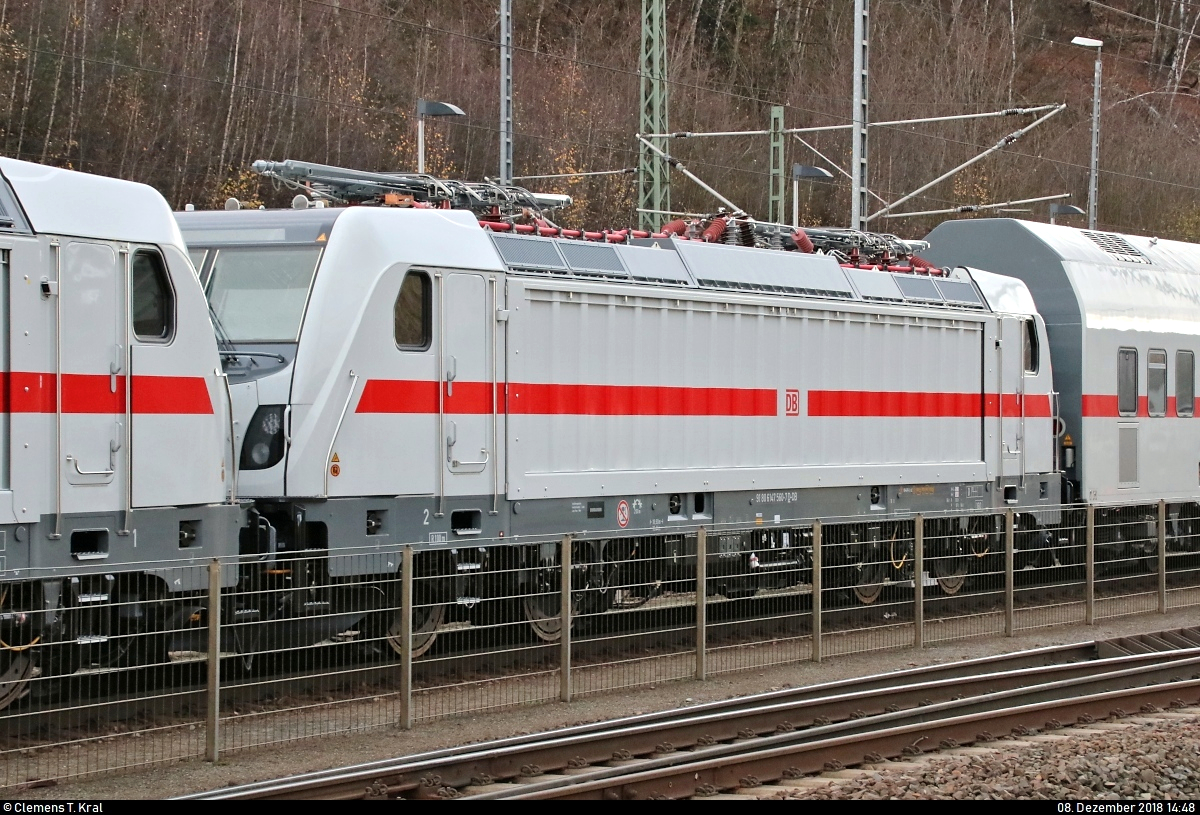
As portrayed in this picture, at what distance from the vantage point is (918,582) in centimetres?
1567

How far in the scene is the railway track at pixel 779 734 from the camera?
9.04 meters

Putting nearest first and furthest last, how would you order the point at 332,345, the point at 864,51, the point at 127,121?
the point at 332,345
the point at 864,51
the point at 127,121

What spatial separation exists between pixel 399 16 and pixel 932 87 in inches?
823

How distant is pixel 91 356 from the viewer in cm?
1130

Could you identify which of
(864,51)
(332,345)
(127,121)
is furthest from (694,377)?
(127,121)

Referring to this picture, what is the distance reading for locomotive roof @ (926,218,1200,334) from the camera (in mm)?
21891

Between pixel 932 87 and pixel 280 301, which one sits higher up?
pixel 932 87

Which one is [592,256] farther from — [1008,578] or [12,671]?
[12,671]

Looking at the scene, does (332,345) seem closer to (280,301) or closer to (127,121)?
(280,301)

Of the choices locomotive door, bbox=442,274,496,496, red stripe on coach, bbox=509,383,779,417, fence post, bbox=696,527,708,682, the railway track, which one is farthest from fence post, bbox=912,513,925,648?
locomotive door, bbox=442,274,496,496

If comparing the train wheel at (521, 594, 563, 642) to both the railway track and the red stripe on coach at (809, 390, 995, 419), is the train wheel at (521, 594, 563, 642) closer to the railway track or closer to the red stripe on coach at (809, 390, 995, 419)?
the railway track

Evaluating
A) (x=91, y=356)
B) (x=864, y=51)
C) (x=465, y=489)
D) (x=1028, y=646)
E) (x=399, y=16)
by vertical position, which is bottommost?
(x=1028, y=646)

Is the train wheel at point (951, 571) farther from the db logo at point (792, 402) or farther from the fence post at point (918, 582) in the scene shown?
the db logo at point (792, 402)

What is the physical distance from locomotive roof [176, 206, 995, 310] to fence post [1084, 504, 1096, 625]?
136 inches
